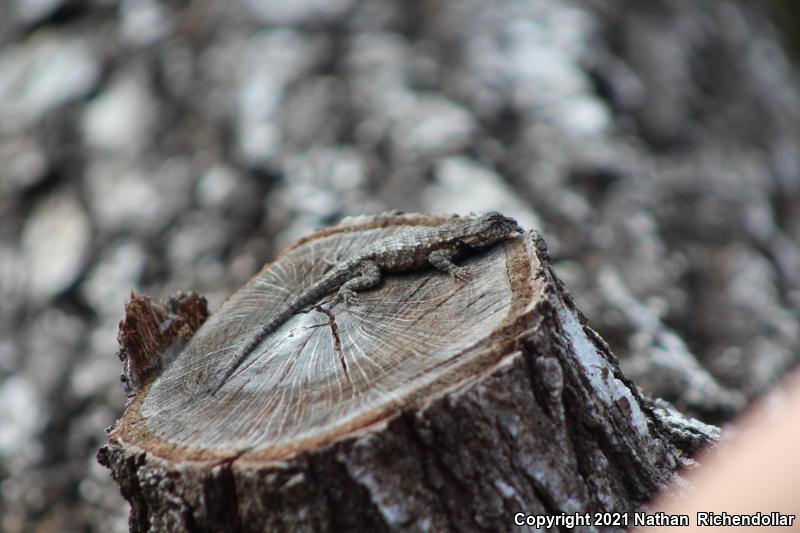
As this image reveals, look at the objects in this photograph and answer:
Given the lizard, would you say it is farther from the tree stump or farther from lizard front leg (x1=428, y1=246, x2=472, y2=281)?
the tree stump

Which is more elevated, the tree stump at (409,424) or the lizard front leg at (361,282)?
the lizard front leg at (361,282)

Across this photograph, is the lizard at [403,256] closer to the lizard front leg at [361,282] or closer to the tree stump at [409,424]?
the lizard front leg at [361,282]

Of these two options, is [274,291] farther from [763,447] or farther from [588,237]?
[588,237]

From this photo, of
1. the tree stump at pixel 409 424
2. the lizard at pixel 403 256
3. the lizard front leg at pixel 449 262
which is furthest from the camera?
the lizard at pixel 403 256

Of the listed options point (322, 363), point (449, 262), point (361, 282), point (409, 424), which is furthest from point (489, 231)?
point (409, 424)

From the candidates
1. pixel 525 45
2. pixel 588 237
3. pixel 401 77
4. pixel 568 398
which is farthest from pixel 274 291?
pixel 525 45

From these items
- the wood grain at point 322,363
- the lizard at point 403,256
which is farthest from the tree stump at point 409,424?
the lizard at point 403,256
